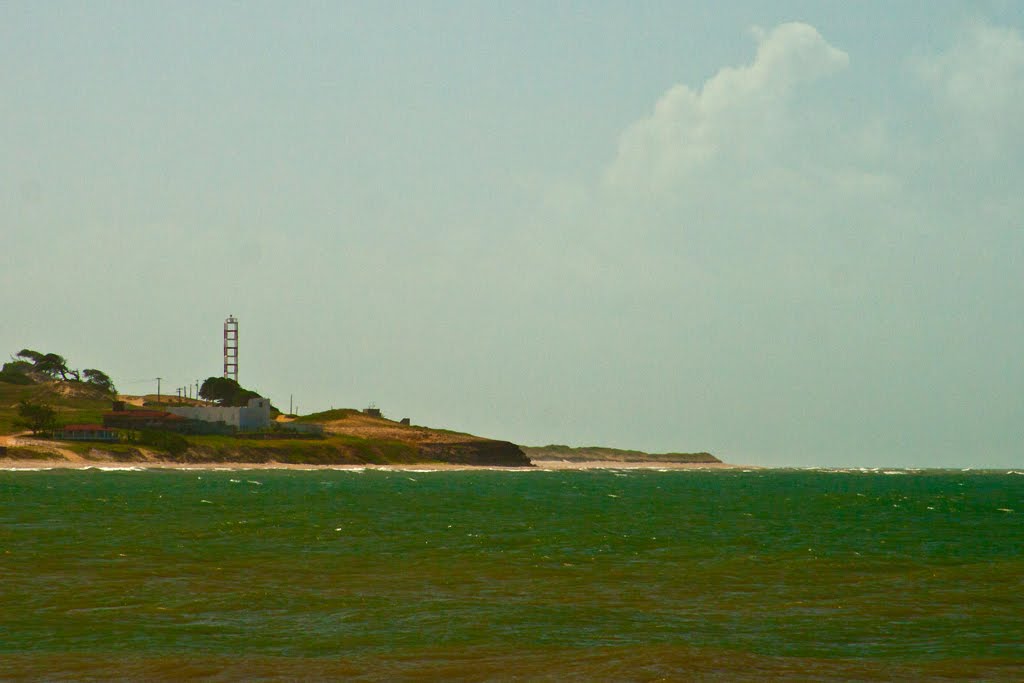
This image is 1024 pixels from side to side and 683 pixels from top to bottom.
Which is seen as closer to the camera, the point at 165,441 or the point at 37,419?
the point at 165,441

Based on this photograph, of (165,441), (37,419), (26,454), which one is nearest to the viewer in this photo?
(26,454)

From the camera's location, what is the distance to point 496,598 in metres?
34.8

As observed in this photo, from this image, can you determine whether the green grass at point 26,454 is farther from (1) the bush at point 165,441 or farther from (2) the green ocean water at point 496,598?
(2) the green ocean water at point 496,598

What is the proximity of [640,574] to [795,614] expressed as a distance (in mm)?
9191

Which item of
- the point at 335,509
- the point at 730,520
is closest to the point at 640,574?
the point at 730,520

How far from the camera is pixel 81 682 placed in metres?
22.9

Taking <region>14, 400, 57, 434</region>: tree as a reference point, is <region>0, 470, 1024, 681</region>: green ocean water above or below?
below

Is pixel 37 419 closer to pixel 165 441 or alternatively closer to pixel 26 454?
pixel 165 441

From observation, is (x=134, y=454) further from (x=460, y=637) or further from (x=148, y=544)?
(x=460, y=637)

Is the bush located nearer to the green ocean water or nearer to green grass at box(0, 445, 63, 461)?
green grass at box(0, 445, 63, 461)

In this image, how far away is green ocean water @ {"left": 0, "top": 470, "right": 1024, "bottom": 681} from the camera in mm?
25406

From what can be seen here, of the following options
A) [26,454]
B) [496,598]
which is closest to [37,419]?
[26,454]

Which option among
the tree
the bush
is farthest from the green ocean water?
A: the tree

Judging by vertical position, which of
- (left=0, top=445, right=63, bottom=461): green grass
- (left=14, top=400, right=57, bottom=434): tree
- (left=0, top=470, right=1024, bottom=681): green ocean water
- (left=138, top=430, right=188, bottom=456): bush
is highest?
(left=14, top=400, right=57, bottom=434): tree
